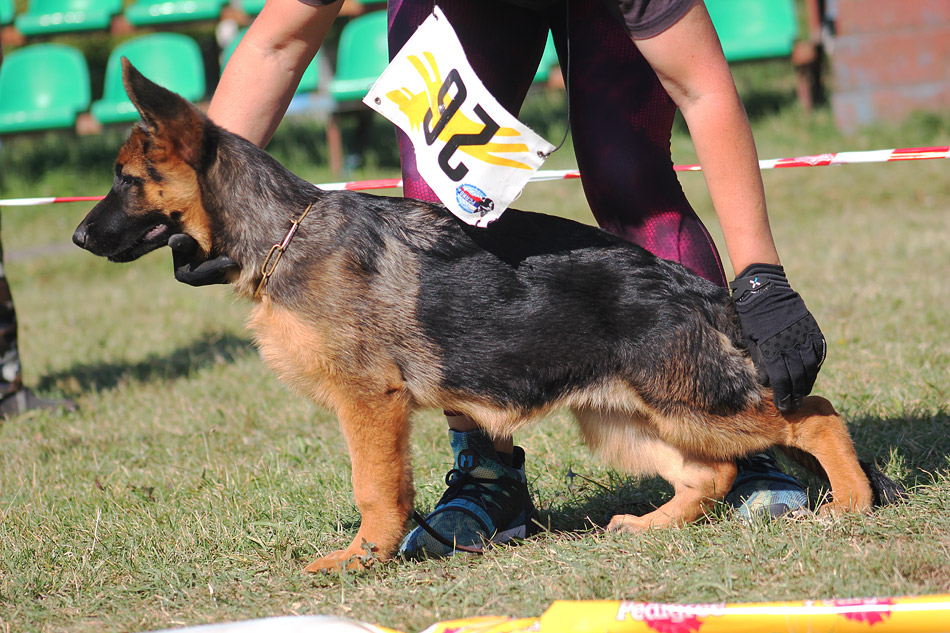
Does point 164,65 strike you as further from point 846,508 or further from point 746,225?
point 846,508

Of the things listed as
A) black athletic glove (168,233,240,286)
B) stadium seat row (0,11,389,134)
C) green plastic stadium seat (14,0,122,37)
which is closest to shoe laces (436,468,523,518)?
black athletic glove (168,233,240,286)

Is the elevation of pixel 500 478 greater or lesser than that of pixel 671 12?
lesser

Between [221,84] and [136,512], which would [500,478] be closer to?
[136,512]

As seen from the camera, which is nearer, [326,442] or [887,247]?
[326,442]

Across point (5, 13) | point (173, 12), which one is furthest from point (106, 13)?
point (5, 13)

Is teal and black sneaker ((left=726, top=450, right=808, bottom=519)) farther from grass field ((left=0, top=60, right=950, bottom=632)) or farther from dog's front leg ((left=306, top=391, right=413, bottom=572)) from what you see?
dog's front leg ((left=306, top=391, right=413, bottom=572))

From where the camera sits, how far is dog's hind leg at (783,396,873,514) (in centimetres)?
262

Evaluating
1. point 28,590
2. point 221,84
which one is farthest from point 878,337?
point 28,590

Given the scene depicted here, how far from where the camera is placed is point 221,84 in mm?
2867

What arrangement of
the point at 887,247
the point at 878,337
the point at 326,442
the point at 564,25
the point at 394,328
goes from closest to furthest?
the point at 394,328 < the point at 564,25 < the point at 326,442 < the point at 878,337 < the point at 887,247

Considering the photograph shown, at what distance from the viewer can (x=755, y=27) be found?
1052 cm

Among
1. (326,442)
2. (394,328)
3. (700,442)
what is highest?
(394,328)

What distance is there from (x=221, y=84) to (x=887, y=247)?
205 inches

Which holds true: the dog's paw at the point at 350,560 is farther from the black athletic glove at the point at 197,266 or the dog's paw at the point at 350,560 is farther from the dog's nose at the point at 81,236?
the dog's nose at the point at 81,236
